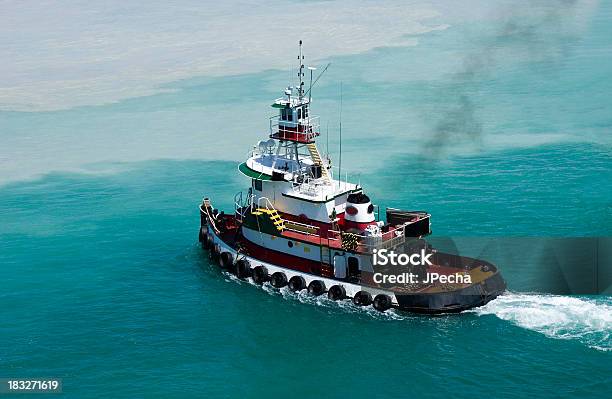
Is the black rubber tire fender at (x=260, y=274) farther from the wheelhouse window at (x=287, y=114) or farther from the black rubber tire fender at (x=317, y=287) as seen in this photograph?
the wheelhouse window at (x=287, y=114)

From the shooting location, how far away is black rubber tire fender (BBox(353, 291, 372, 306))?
5700 centimetres

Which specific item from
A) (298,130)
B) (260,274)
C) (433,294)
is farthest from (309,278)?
(298,130)

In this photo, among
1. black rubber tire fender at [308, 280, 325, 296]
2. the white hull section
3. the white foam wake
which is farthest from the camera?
black rubber tire fender at [308, 280, 325, 296]

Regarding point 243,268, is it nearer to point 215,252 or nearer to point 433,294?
point 215,252

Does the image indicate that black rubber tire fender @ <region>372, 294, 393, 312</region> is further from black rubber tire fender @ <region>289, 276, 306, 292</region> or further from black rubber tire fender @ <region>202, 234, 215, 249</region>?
black rubber tire fender @ <region>202, 234, 215, 249</region>

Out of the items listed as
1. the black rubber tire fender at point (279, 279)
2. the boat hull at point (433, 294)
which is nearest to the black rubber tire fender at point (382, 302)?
the boat hull at point (433, 294)

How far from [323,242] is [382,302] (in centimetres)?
572

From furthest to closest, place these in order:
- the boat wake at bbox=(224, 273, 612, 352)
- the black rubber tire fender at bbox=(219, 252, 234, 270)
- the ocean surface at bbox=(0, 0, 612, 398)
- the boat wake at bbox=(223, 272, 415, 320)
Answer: the black rubber tire fender at bbox=(219, 252, 234, 270) → the boat wake at bbox=(223, 272, 415, 320) → the boat wake at bbox=(224, 273, 612, 352) → the ocean surface at bbox=(0, 0, 612, 398)

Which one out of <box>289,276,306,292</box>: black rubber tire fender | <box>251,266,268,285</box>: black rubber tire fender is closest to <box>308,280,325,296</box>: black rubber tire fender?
<box>289,276,306,292</box>: black rubber tire fender

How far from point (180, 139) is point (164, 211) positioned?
17820mm

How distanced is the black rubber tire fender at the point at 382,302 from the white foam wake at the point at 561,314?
4.89 m

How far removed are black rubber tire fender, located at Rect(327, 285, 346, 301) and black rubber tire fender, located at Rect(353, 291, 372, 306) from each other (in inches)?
38.2

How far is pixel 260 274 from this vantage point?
61438mm

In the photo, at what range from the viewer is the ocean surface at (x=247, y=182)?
50.4 meters
